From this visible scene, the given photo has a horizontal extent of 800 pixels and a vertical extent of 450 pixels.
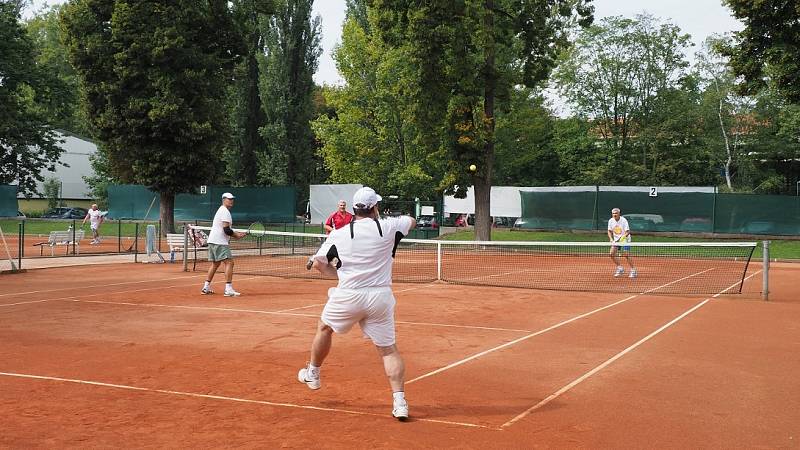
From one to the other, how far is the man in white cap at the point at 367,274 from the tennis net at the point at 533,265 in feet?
28.2

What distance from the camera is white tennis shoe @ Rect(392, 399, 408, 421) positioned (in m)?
6.23

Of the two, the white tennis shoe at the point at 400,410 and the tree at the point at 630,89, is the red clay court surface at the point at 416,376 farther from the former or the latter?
the tree at the point at 630,89

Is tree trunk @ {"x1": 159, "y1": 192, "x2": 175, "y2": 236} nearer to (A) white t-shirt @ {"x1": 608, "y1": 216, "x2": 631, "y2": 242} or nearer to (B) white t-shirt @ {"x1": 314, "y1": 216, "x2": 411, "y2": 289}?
(A) white t-shirt @ {"x1": 608, "y1": 216, "x2": 631, "y2": 242}

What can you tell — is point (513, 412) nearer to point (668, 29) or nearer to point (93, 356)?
point (93, 356)

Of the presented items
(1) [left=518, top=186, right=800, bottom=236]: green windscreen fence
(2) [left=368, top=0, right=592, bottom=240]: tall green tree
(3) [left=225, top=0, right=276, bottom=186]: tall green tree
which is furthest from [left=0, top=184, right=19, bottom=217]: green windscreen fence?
(1) [left=518, top=186, right=800, bottom=236]: green windscreen fence

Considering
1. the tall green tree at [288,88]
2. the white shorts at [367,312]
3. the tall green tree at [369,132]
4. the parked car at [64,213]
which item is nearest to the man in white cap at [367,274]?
the white shorts at [367,312]

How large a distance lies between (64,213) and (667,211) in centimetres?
4240

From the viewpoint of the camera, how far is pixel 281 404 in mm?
6773

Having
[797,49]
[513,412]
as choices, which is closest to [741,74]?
[797,49]

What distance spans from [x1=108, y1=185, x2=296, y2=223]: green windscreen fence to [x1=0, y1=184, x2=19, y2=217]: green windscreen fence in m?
6.48

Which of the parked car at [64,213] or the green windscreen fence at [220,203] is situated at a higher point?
the green windscreen fence at [220,203]

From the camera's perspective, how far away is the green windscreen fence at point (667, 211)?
3284cm

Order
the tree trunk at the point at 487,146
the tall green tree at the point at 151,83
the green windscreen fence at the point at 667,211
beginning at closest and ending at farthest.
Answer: the tree trunk at the point at 487,146 < the tall green tree at the point at 151,83 < the green windscreen fence at the point at 667,211

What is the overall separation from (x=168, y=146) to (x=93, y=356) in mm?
26664
